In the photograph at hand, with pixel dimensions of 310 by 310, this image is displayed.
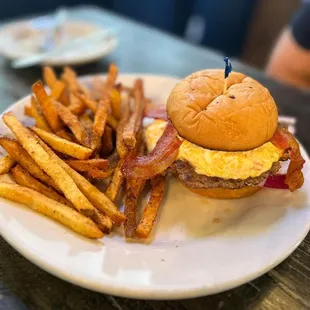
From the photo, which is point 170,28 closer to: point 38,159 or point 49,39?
point 49,39

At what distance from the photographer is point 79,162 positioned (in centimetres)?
158

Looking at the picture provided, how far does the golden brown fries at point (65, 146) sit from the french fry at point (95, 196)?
56 millimetres

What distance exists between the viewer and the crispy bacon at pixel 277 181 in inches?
67.9

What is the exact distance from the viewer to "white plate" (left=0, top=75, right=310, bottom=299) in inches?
48.9

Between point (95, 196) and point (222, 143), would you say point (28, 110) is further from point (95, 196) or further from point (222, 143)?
point (222, 143)

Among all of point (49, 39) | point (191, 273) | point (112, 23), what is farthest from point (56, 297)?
point (112, 23)

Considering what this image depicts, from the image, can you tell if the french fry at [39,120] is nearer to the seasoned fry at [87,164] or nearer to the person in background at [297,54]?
the seasoned fry at [87,164]

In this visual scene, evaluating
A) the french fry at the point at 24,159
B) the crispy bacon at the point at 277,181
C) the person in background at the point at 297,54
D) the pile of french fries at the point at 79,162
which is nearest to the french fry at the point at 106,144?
the pile of french fries at the point at 79,162

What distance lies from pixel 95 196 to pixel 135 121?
505 mm


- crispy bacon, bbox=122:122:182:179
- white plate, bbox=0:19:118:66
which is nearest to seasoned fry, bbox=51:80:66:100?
crispy bacon, bbox=122:122:182:179

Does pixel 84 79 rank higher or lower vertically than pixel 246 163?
lower

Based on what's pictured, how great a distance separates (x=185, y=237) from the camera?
1570 mm

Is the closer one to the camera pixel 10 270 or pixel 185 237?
pixel 10 270

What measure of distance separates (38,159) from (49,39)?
172 cm
